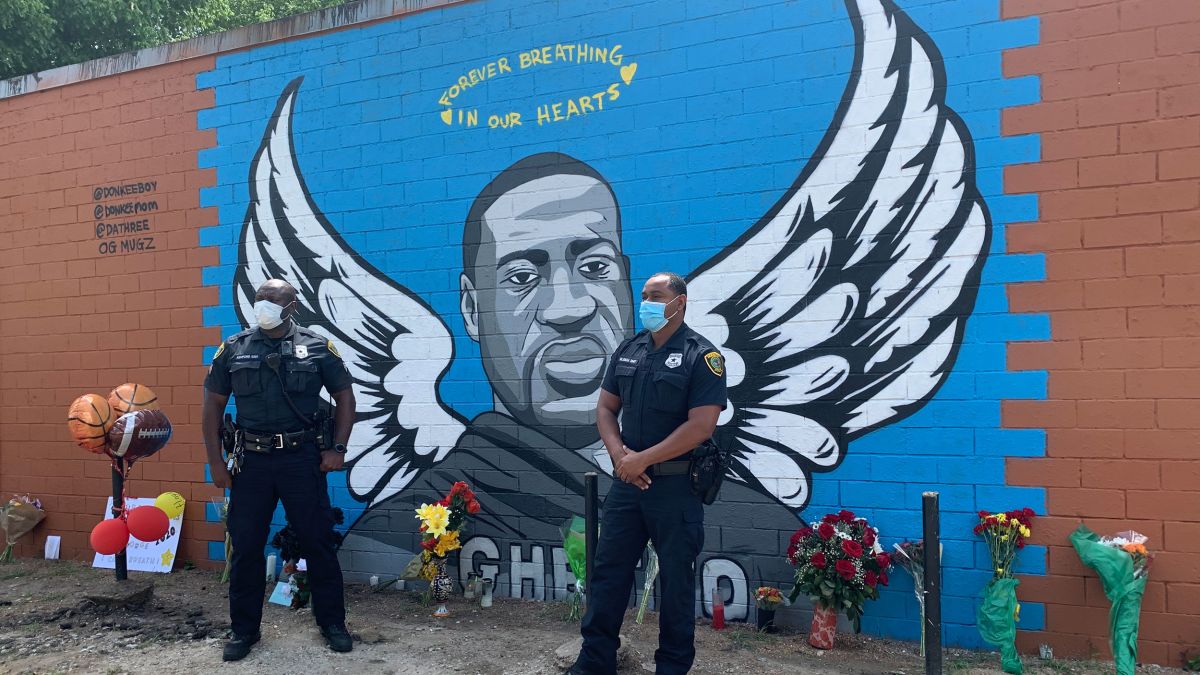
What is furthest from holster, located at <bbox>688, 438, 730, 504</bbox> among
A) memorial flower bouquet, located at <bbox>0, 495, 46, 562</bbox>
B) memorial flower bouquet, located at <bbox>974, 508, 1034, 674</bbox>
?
memorial flower bouquet, located at <bbox>0, 495, 46, 562</bbox>

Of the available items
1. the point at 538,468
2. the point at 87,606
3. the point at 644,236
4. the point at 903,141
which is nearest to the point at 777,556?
the point at 538,468

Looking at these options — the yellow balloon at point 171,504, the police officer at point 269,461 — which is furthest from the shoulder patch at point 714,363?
the yellow balloon at point 171,504

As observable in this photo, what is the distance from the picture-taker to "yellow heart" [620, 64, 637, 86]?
4934mm

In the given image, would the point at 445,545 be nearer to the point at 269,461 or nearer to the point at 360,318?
the point at 269,461

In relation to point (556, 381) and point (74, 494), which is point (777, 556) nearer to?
point (556, 381)

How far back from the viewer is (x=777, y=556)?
4.55m

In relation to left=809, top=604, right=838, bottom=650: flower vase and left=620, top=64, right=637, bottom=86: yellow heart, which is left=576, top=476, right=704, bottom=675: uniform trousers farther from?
left=620, top=64, right=637, bottom=86: yellow heart

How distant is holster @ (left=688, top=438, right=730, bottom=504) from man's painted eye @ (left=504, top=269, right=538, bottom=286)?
198 centimetres

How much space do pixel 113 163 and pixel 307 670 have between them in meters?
4.59

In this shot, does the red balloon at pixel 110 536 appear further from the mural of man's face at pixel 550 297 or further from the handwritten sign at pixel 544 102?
the handwritten sign at pixel 544 102

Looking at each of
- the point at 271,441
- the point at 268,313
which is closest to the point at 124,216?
the point at 268,313

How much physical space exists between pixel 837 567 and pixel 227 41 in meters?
5.58

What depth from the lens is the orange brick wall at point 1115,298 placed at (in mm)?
3840

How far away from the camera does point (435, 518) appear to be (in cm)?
497
